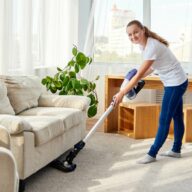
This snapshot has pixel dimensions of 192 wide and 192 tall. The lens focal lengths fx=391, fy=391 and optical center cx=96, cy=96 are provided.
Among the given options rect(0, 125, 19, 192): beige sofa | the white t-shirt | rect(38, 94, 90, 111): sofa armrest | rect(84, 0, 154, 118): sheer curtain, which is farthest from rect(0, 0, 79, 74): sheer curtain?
rect(0, 125, 19, 192): beige sofa

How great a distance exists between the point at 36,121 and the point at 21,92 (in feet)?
2.12

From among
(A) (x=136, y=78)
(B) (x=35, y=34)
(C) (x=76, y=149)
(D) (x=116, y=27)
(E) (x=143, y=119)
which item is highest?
(D) (x=116, y=27)

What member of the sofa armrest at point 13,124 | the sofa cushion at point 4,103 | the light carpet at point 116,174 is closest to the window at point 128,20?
the light carpet at point 116,174

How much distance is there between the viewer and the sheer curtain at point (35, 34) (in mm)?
4020

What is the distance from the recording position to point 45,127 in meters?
3.01

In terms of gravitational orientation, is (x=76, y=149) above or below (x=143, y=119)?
below

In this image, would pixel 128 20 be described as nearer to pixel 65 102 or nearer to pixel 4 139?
pixel 65 102

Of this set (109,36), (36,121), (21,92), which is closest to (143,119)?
(109,36)

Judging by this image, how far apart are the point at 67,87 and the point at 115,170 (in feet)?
4.81

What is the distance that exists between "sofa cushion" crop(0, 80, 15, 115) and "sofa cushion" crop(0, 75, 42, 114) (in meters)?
0.16

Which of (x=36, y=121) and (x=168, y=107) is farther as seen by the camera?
(x=168, y=107)

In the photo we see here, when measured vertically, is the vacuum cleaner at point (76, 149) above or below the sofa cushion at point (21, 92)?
below

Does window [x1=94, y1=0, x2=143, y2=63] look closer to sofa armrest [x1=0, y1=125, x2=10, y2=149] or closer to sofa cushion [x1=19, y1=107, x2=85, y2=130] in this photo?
sofa cushion [x1=19, y1=107, x2=85, y2=130]

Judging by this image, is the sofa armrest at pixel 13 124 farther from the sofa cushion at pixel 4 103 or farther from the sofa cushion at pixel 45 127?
the sofa cushion at pixel 4 103
